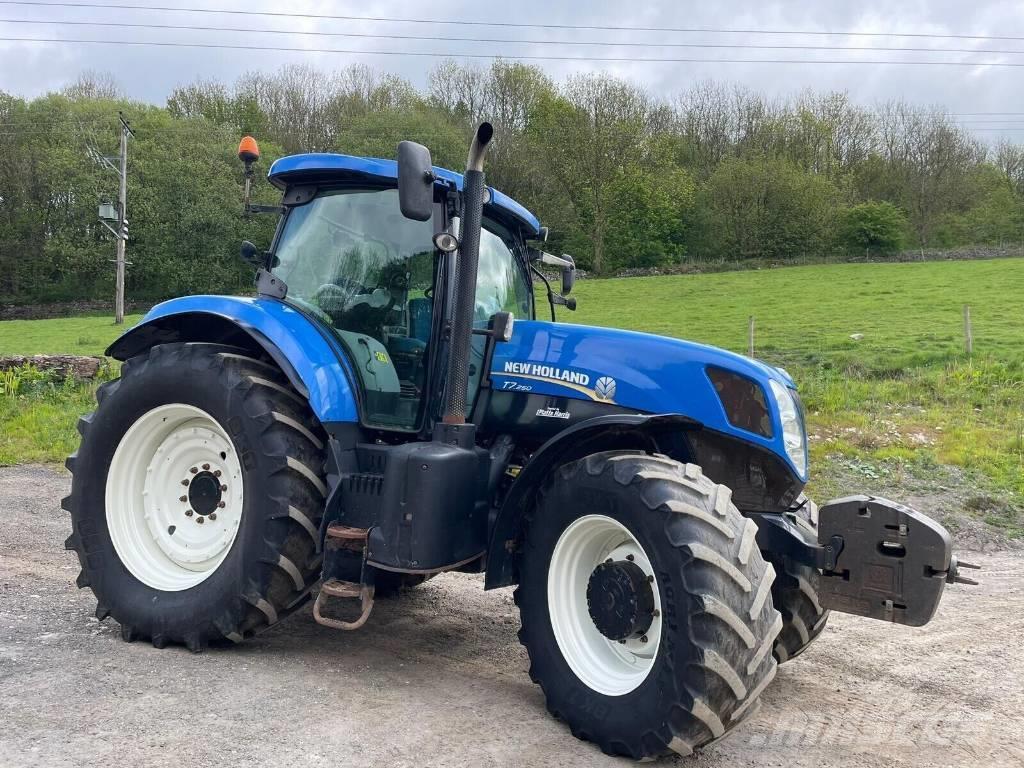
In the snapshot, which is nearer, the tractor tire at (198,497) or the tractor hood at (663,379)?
the tractor hood at (663,379)

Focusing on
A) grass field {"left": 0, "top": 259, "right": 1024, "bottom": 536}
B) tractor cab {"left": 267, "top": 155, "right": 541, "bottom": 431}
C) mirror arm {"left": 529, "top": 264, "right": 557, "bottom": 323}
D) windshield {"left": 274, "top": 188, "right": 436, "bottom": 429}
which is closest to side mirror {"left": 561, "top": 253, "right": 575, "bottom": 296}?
mirror arm {"left": 529, "top": 264, "right": 557, "bottom": 323}

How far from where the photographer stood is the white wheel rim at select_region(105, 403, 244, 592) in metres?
4.24

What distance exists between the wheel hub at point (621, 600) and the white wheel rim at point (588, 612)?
0.12 feet

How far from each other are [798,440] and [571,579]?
3.87 feet

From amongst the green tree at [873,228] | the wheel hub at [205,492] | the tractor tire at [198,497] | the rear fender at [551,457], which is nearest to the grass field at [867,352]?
the rear fender at [551,457]

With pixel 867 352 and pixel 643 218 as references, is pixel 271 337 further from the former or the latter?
pixel 643 218

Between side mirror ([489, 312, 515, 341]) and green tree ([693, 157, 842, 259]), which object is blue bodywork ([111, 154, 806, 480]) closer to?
side mirror ([489, 312, 515, 341])

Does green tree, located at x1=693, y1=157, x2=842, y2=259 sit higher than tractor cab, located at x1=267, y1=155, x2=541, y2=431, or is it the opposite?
green tree, located at x1=693, y1=157, x2=842, y2=259

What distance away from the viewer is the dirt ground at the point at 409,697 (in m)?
3.03

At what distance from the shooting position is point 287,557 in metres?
3.85

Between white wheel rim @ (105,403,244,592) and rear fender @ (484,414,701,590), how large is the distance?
1.39 metres

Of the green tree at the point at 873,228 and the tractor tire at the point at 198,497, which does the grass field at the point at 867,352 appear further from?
the tractor tire at the point at 198,497

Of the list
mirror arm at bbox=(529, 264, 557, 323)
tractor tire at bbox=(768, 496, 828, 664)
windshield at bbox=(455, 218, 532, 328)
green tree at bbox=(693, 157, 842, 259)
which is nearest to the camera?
tractor tire at bbox=(768, 496, 828, 664)

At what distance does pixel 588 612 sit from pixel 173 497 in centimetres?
234
